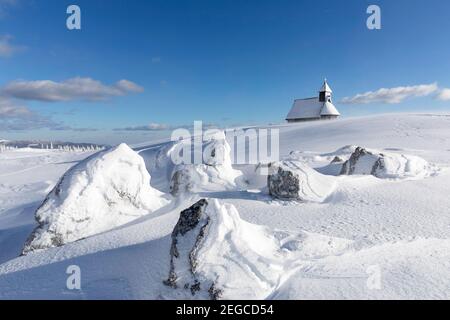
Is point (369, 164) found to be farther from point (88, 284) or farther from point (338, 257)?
point (88, 284)

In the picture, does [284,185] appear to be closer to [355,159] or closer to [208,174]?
[208,174]

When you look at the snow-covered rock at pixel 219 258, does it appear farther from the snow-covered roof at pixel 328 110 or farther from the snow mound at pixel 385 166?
the snow-covered roof at pixel 328 110

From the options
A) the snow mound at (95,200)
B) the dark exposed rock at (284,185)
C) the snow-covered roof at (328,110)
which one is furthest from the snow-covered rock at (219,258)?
the snow-covered roof at (328,110)

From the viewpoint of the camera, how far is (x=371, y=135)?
73.3 feet

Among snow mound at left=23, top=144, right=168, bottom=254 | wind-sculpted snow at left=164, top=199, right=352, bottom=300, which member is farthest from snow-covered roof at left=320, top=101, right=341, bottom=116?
wind-sculpted snow at left=164, top=199, right=352, bottom=300

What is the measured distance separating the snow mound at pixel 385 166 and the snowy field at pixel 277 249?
0.33m

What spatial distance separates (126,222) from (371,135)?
19890 millimetres

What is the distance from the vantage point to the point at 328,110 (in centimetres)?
4844

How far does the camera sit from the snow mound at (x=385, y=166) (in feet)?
30.7

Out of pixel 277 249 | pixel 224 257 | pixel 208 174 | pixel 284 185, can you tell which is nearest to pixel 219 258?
pixel 224 257

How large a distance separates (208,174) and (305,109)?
147 ft

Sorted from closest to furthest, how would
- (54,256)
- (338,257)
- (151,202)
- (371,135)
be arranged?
(338,257)
(54,256)
(151,202)
(371,135)
